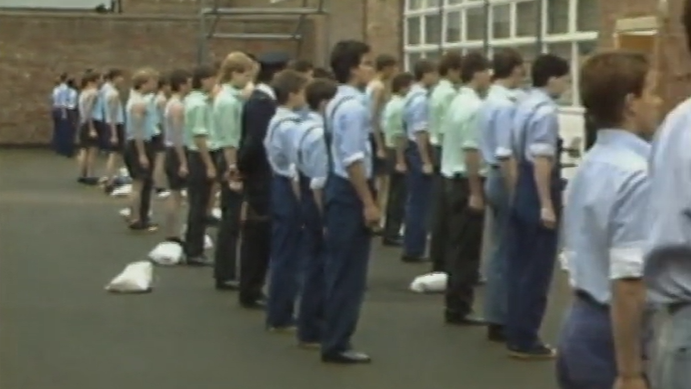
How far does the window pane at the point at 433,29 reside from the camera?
95.5 ft

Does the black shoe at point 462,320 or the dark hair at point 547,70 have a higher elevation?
the dark hair at point 547,70

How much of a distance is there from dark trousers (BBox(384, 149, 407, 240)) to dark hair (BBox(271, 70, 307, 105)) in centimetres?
607

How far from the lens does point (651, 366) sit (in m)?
4.66

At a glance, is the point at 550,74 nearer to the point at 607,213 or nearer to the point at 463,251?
the point at 463,251

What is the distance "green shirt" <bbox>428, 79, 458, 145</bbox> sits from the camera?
1571 centimetres

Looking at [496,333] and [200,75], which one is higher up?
[200,75]

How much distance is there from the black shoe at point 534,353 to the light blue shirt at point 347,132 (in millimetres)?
1535

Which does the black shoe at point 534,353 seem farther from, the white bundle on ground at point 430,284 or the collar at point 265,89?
the white bundle on ground at point 430,284

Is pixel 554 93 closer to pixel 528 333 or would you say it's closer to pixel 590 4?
pixel 528 333

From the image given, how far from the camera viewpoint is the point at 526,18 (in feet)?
79.4

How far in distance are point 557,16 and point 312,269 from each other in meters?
12.1

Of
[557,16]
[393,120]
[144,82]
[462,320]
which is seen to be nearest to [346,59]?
[462,320]

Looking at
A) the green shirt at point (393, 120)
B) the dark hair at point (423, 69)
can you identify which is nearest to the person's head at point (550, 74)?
the dark hair at point (423, 69)

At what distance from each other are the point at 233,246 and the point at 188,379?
4.22 metres
